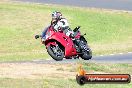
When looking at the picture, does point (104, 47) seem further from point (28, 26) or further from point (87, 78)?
point (87, 78)

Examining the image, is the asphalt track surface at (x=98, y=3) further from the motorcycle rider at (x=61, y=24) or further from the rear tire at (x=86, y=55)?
the motorcycle rider at (x=61, y=24)

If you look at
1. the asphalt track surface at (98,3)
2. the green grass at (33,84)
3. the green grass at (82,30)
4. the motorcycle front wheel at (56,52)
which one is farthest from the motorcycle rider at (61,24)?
the asphalt track surface at (98,3)

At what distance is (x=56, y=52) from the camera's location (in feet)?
38.0

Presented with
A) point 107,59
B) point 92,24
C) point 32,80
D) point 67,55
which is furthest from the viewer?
point 107,59

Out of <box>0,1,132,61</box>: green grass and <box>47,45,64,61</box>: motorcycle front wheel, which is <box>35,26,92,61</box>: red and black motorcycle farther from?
<box>0,1,132,61</box>: green grass

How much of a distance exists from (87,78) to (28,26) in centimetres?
749

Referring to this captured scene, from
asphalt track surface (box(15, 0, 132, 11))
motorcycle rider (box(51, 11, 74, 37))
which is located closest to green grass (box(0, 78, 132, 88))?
motorcycle rider (box(51, 11, 74, 37))

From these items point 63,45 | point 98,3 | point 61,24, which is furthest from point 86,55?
point 98,3

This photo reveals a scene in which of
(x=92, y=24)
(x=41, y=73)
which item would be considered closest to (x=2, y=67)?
(x=41, y=73)

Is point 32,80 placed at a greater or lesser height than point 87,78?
lesser

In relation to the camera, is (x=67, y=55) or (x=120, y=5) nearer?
(x=67, y=55)

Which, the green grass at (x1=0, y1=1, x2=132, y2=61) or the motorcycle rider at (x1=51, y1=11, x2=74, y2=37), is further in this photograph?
the green grass at (x1=0, y1=1, x2=132, y2=61)

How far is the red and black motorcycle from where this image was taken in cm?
1116

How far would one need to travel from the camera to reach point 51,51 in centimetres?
1135
